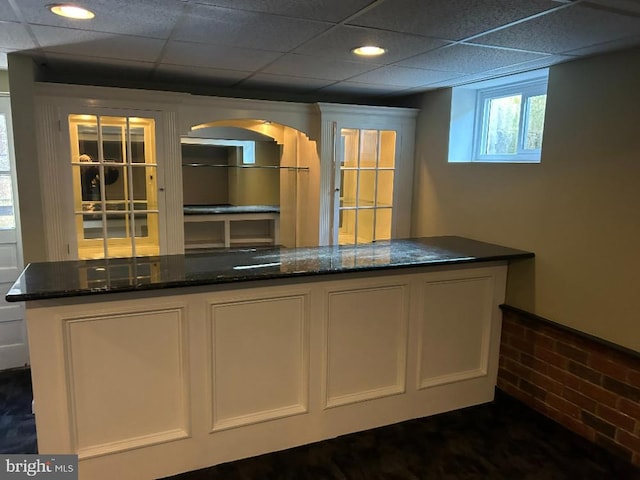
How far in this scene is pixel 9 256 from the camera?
128 inches

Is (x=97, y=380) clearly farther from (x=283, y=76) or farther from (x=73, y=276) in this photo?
(x=283, y=76)

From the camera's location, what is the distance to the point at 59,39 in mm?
2180

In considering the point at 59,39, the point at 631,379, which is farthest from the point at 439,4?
the point at 631,379

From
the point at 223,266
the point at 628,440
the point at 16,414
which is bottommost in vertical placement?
the point at 16,414

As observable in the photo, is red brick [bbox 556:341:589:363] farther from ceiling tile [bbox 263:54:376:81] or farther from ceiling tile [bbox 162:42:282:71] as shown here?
ceiling tile [bbox 162:42:282:71]

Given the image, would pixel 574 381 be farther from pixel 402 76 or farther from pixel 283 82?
pixel 283 82

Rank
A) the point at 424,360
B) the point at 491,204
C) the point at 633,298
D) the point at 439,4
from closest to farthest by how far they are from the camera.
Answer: the point at 439,4 < the point at 633,298 < the point at 424,360 < the point at 491,204

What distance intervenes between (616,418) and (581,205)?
1.08 m

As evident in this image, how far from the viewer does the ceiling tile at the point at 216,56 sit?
2275 mm

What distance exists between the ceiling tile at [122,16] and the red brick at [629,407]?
8.62 ft

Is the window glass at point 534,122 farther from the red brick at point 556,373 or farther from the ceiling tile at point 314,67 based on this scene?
the red brick at point 556,373

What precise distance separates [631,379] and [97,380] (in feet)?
8.00

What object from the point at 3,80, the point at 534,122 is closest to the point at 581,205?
the point at 534,122

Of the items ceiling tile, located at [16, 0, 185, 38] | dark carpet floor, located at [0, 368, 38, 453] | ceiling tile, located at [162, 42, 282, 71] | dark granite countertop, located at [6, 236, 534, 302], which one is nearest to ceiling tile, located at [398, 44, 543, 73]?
ceiling tile, located at [162, 42, 282, 71]
